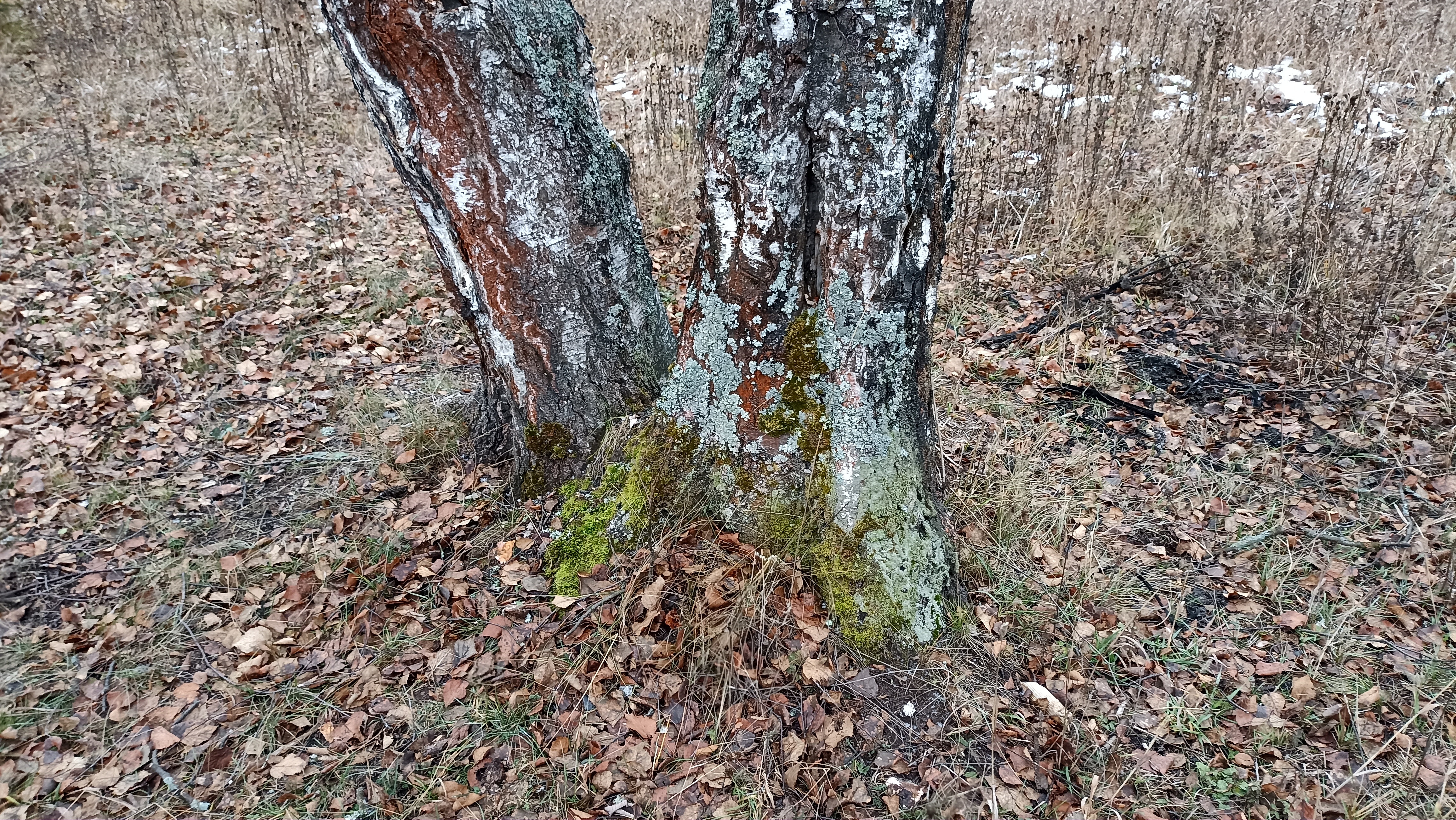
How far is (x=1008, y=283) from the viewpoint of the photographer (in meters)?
4.77

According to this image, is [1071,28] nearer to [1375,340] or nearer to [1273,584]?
[1375,340]

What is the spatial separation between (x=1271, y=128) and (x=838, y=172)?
562 cm

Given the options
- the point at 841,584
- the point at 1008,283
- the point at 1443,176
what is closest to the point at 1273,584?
the point at 841,584

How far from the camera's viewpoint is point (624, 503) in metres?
2.62

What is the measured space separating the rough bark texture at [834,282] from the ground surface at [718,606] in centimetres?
23

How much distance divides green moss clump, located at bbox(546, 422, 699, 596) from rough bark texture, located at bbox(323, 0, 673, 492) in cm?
26

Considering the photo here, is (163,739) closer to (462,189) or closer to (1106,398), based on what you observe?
(462,189)

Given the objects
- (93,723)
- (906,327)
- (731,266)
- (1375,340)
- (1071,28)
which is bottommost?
Result: (93,723)

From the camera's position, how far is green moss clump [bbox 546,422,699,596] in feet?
8.49

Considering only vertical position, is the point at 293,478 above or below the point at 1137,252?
below

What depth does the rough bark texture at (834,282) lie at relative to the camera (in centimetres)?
201

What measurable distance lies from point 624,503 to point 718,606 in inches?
20.3

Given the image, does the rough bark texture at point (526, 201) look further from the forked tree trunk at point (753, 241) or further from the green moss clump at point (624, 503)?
the green moss clump at point (624, 503)

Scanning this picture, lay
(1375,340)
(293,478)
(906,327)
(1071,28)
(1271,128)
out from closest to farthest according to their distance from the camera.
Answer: (906,327), (293,478), (1375,340), (1271,128), (1071,28)
